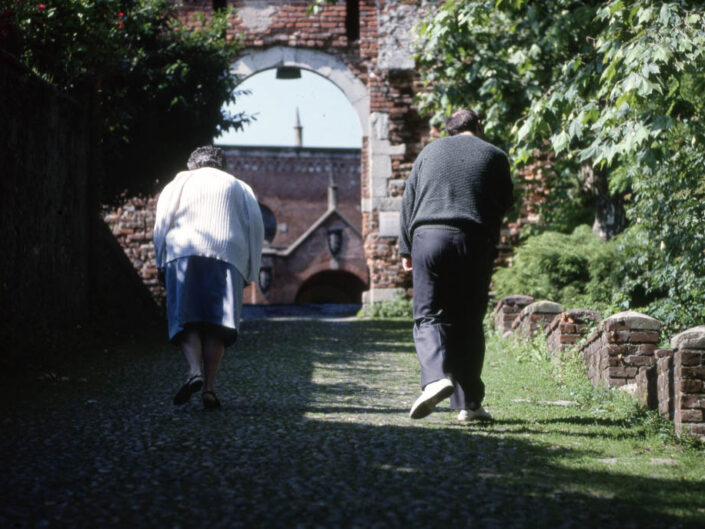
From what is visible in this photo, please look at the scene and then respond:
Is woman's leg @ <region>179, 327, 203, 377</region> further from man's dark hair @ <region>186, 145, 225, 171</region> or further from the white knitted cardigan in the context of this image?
man's dark hair @ <region>186, 145, 225, 171</region>

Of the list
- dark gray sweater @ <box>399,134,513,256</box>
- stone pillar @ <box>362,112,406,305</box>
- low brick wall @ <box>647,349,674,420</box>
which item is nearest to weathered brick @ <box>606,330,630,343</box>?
low brick wall @ <box>647,349,674,420</box>

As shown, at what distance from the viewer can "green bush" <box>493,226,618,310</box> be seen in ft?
30.2

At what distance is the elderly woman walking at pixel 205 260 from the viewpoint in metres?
5.06

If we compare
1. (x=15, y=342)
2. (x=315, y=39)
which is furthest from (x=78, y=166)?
(x=315, y=39)

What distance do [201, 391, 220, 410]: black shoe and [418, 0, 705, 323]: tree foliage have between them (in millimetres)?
3065

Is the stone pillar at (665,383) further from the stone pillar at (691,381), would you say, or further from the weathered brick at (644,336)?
the weathered brick at (644,336)

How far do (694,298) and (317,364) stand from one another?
3.10 metres

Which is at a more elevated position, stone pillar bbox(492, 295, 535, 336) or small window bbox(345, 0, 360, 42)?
small window bbox(345, 0, 360, 42)

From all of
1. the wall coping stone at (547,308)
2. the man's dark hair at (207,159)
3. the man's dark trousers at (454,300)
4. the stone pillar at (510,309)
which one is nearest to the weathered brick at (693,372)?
the man's dark trousers at (454,300)

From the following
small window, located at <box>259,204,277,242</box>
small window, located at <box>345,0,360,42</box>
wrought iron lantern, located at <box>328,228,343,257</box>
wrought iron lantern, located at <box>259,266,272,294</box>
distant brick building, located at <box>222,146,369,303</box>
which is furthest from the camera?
small window, located at <box>259,204,277,242</box>

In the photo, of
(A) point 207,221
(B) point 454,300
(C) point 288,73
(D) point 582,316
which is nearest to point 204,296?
(A) point 207,221

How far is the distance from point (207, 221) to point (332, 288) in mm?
32451

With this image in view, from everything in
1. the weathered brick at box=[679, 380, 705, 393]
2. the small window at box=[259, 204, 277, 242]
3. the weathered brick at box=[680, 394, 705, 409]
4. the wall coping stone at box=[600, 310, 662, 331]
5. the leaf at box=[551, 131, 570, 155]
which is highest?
the small window at box=[259, 204, 277, 242]

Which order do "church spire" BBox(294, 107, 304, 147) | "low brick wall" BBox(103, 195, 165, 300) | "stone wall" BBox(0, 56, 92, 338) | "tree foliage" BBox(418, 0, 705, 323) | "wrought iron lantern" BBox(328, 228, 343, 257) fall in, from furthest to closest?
"church spire" BBox(294, 107, 304, 147)
"wrought iron lantern" BBox(328, 228, 343, 257)
"low brick wall" BBox(103, 195, 165, 300)
"stone wall" BBox(0, 56, 92, 338)
"tree foliage" BBox(418, 0, 705, 323)
